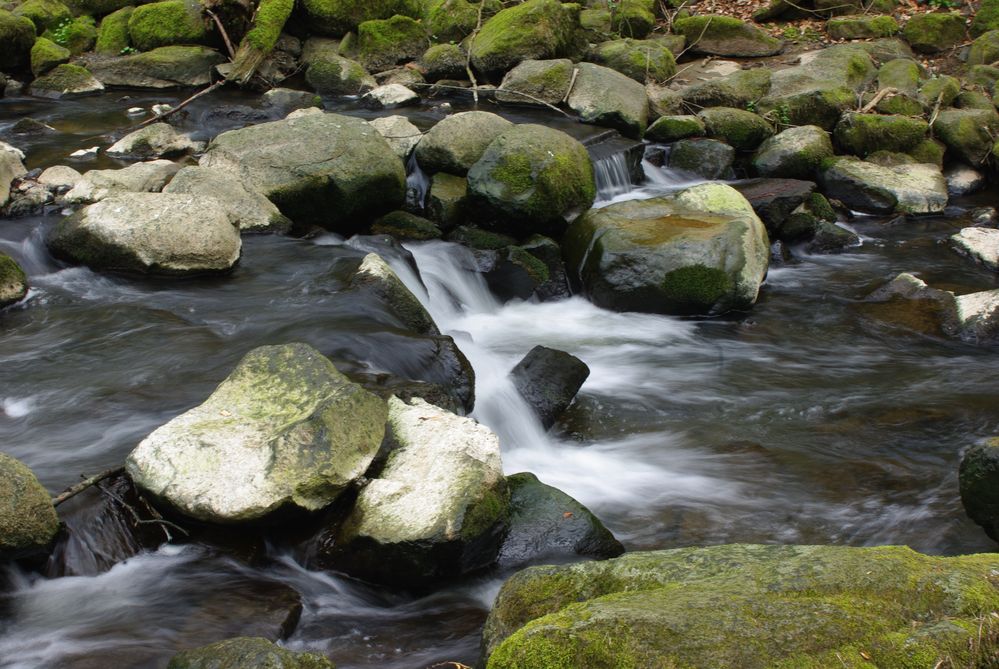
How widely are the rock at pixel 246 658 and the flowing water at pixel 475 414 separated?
626 millimetres

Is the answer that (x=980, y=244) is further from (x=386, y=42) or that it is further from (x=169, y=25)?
(x=169, y=25)

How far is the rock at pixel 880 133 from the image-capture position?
11898mm

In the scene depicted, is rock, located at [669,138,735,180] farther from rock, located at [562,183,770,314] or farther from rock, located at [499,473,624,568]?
rock, located at [499,473,624,568]

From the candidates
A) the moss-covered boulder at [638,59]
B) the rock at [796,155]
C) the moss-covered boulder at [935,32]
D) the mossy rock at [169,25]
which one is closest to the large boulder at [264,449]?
the rock at [796,155]

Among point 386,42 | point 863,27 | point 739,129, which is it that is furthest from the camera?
point 863,27

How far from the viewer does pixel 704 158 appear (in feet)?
38.5

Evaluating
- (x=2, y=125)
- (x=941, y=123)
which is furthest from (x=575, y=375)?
(x=2, y=125)

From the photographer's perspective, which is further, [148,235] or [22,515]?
[148,235]

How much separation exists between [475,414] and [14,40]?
12.7 meters

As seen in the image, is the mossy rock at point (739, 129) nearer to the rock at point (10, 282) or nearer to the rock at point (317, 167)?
the rock at point (317, 167)

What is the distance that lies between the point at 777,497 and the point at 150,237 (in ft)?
17.0

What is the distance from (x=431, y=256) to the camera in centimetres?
873

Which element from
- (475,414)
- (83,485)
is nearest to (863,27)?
(475,414)

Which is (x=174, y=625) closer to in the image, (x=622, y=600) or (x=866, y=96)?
(x=622, y=600)
